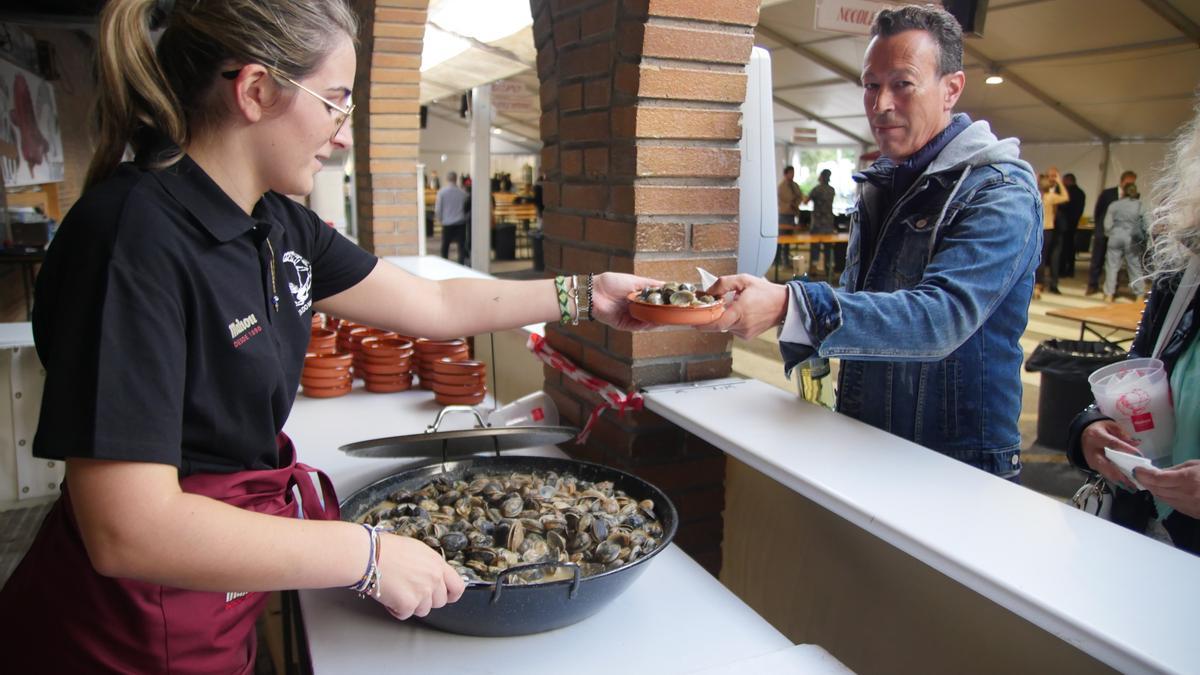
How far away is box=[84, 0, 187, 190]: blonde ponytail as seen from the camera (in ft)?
3.47

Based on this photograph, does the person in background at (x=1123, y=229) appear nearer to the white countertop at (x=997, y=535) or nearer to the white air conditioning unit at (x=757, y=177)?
the white air conditioning unit at (x=757, y=177)

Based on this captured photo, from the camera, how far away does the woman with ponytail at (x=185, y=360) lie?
0.93 metres

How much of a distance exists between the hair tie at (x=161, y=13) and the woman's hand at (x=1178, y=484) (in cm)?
175

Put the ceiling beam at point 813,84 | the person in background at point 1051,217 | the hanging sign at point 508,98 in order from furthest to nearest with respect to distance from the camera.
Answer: the ceiling beam at point 813,84, the hanging sign at point 508,98, the person in background at point 1051,217

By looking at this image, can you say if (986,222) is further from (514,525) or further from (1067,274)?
(1067,274)

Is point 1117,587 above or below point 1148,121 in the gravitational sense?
below

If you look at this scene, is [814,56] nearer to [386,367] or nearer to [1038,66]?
[1038,66]

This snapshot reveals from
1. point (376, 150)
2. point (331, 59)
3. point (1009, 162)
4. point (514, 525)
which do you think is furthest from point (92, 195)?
point (376, 150)

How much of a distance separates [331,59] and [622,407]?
119 centimetres

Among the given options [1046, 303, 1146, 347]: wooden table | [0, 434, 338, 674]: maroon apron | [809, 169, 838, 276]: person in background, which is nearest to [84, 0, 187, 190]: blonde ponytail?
[0, 434, 338, 674]: maroon apron

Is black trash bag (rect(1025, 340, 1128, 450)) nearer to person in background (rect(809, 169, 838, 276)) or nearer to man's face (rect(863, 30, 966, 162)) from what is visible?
man's face (rect(863, 30, 966, 162))

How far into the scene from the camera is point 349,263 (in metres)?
1.65

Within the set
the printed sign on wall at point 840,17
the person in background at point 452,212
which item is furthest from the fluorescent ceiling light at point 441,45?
the printed sign on wall at point 840,17

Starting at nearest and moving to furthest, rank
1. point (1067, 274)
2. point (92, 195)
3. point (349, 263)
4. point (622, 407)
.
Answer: point (92, 195) → point (349, 263) → point (622, 407) → point (1067, 274)
